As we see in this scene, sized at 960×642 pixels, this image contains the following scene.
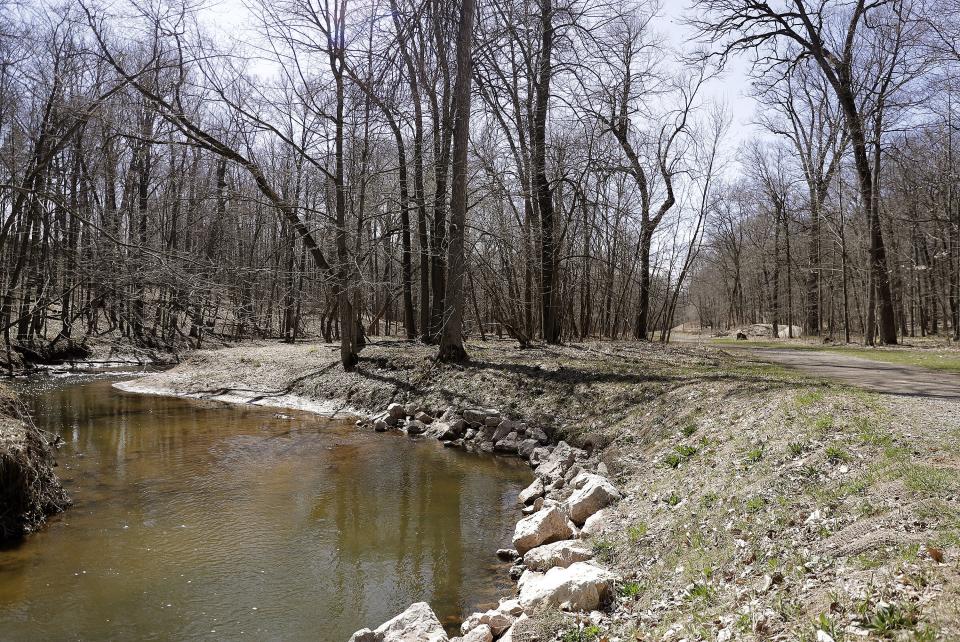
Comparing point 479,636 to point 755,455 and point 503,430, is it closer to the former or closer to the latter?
point 755,455

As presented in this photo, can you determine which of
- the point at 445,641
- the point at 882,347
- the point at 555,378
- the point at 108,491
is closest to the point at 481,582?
the point at 445,641

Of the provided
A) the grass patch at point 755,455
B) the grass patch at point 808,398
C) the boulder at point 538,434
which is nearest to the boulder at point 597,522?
the grass patch at point 755,455

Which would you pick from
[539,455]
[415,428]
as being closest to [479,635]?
[539,455]

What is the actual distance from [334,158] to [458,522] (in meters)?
12.4

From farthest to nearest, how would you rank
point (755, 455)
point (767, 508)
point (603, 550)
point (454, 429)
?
point (454, 429), point (755, 455), point (603, 550), point (767, 508)

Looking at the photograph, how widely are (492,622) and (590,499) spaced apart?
2.45 metres

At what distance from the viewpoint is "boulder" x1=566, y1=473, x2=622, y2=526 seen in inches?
255

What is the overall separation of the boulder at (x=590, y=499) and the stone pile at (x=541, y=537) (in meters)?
0.01

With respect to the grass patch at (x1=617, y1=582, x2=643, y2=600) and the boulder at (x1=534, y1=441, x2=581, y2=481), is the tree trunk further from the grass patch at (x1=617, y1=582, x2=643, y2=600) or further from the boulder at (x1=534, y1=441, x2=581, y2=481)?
the grass patch at (x1=617, y1=582, x2=643, y2=600)

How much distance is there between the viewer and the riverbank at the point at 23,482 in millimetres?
6160

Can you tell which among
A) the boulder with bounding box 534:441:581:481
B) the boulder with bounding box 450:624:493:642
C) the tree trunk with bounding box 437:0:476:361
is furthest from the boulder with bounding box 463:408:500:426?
the boulder with bounding box 450:624:493:642

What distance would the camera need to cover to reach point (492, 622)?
4410mm

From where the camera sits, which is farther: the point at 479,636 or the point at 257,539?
the point at 257,539

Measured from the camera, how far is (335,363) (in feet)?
54.3
